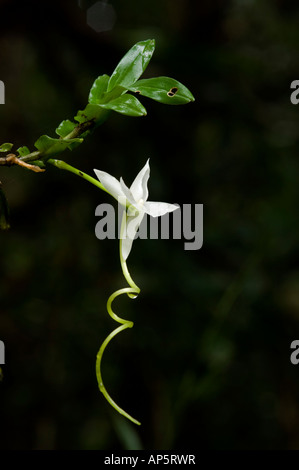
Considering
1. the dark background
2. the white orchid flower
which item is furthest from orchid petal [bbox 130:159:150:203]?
the dark background

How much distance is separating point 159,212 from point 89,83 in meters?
0.99

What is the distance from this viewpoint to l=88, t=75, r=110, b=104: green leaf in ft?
1.17

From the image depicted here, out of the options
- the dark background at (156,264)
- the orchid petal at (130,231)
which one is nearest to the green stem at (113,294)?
the orchid petal at (130,231)

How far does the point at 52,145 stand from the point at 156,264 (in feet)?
2.93

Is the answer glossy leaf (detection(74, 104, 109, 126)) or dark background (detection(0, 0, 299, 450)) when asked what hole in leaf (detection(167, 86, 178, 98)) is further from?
dark background (detection(0, 0, 299, 450))

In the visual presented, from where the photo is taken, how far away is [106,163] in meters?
1.37

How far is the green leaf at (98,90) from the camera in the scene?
0.36 metres

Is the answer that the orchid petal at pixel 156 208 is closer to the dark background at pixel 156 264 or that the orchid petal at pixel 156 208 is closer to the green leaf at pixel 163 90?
the green leaf at pixel 163 90

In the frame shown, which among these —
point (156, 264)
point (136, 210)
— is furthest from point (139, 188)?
point (156, 264)

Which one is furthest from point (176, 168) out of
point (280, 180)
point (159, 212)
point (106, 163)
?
point (159, 212)

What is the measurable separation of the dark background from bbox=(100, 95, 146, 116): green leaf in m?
0.71

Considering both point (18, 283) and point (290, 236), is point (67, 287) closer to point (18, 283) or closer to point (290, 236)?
point (18, 283)

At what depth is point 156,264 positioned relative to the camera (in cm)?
122

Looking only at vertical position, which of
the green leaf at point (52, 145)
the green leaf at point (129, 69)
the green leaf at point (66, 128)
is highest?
the green leaf at point (129, 69)
